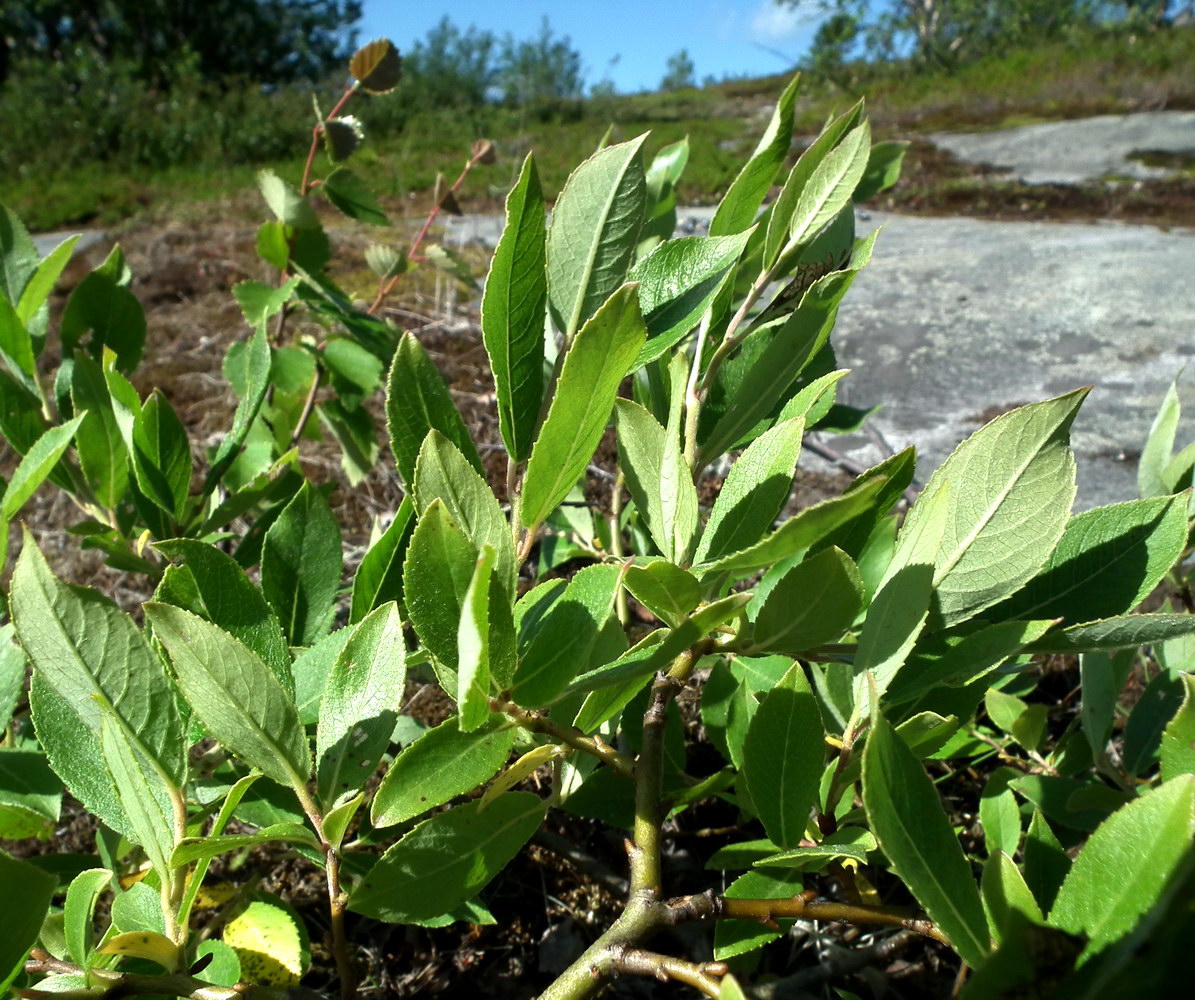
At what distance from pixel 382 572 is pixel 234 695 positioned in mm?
178

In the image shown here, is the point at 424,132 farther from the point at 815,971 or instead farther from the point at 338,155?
the point at 815,971

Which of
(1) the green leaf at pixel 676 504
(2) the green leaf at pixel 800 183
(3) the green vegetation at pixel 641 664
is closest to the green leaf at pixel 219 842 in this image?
(3) the green vegetation at pixel 641 664

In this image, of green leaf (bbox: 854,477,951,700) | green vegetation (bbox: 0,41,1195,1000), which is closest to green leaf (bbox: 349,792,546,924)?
green vegetation (bbox: 0,41,1195,1000)

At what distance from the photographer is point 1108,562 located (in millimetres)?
467

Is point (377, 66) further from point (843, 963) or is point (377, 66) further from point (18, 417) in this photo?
point (843, 963)

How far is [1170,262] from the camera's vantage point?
247cm

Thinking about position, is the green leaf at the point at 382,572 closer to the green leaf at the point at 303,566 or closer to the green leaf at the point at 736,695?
the green leaf at the point at 303,566

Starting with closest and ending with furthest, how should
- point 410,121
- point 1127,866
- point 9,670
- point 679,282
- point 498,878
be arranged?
point 1127,866 < point 679,282 < point 9,670 < point 498,878 < point 410,121

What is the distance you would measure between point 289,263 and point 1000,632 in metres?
0.91

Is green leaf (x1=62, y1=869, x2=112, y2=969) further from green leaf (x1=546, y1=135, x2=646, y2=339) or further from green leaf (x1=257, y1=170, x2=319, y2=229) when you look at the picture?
green leaf (x1=257, y1=170, x2=319, y2=229)

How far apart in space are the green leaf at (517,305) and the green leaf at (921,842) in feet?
0.79

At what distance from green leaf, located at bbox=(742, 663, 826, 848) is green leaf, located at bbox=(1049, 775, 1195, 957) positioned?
0.15 m

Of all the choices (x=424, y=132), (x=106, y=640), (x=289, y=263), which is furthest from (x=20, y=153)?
(x=106, y=640)

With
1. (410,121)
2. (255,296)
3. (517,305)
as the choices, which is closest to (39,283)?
(255,296)
